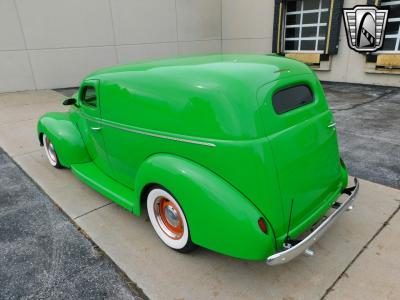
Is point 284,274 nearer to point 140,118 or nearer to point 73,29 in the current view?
point 140,118

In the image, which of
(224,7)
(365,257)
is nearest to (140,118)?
(365,257)

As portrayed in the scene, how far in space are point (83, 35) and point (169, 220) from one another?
10361 mm

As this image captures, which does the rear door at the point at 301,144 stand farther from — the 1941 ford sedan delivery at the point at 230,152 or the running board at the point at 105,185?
the running board at the point at 105,185

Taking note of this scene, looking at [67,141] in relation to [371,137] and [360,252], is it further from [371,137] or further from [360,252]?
[371,137]

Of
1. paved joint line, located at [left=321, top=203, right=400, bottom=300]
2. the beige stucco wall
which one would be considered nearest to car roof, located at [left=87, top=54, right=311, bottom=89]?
paved joint line, located at [left=321, top=203, right=400, bottom=300]

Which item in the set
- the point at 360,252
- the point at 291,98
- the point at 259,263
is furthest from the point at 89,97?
the point at 360,252

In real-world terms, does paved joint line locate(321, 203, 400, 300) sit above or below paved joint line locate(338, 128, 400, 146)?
above

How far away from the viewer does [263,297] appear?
2.30 m

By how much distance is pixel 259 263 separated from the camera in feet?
8.70

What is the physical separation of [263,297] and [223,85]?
1629mm

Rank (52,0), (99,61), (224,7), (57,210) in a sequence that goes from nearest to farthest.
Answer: (57,210), (52,0), (99,61), (224,7)

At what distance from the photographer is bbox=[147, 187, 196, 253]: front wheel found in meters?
2.59

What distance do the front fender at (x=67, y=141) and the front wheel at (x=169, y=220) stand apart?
5.00 ft

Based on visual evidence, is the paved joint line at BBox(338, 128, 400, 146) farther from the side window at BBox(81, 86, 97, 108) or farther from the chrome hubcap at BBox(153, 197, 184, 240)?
the side window at BBox(81, 86, 97, 108)
